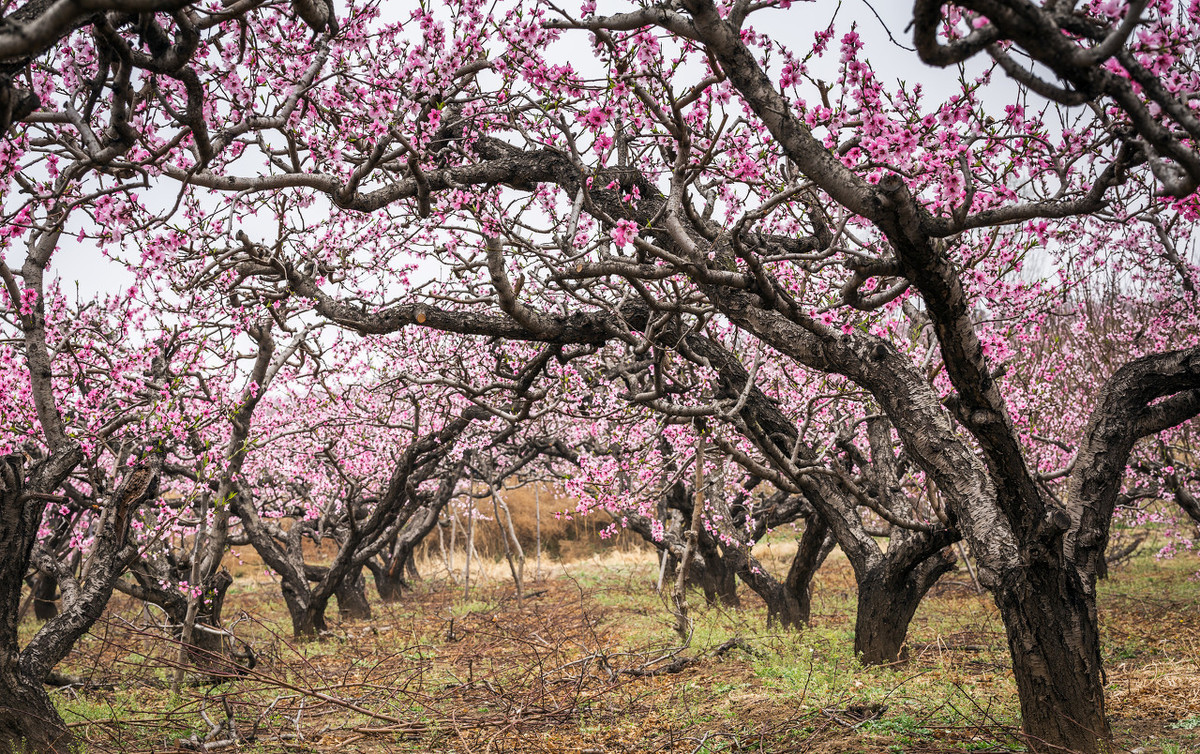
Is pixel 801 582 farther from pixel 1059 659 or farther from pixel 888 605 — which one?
pixel 1059 659

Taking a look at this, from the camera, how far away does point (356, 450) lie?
16.6 m

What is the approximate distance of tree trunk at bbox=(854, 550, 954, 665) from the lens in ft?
23.8

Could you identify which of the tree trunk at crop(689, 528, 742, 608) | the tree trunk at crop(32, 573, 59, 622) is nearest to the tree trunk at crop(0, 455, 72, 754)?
the tree trunk at crop(689, 528, 742, 608)

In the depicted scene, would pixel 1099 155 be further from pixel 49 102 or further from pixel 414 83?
pixel 49 102

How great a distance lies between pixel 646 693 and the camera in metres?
6.68

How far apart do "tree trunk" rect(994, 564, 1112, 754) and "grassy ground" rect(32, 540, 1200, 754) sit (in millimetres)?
349

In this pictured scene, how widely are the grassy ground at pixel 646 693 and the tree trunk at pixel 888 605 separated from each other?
0.27 metres

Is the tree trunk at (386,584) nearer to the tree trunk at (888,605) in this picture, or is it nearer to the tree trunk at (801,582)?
the tree trunk at (801,582)

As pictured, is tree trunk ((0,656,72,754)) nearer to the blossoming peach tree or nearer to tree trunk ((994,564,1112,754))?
the blossoming peach tree

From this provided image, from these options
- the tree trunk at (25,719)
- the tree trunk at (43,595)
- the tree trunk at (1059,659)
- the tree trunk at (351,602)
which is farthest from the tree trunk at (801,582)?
the tree trunk at (43,595)

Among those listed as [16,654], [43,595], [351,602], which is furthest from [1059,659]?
[43,595]

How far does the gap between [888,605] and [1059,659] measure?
3152mm

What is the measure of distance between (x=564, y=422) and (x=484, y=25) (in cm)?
1036

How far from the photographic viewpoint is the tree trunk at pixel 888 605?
23.8 feet
